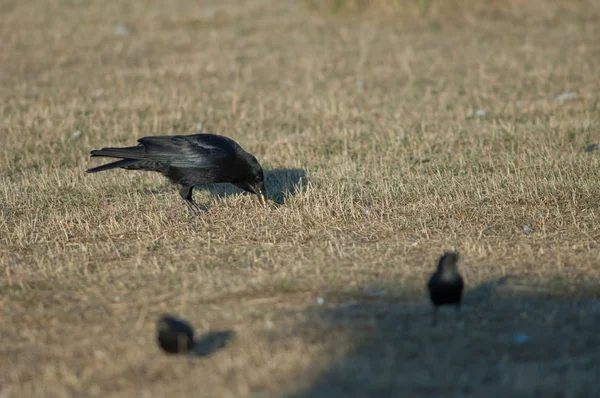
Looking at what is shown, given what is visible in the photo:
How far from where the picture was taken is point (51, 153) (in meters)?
10.4

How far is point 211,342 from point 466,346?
1559 mm

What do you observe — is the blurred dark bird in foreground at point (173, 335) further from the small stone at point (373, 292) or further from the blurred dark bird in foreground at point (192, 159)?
the blurred dark bird in foreground at point (192, 159)

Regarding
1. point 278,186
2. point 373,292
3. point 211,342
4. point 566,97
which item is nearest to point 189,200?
point 278,186

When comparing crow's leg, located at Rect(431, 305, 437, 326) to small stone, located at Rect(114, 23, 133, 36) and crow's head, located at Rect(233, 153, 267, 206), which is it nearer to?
crow's head, located at Rect(233, 153, 267, 206)

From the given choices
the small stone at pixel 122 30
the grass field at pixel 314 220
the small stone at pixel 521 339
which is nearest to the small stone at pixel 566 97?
the grass field at pixel 314 220

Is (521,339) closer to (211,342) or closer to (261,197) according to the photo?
(211,342)

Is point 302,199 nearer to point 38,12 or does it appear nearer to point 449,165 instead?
point 449,165

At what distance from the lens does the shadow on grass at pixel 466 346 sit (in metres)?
4.09

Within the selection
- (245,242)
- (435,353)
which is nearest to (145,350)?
(435,353)

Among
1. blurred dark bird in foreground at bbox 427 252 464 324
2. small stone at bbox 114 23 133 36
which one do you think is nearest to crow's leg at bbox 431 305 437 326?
blurred dark bird in foreground at bbox 427 252 464 324

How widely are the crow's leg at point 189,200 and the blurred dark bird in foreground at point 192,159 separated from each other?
22 mm

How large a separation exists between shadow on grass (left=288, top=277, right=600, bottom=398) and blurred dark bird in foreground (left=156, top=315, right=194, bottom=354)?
775 millimetres

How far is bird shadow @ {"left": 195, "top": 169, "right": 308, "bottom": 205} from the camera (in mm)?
8461

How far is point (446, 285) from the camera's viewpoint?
4883mm
